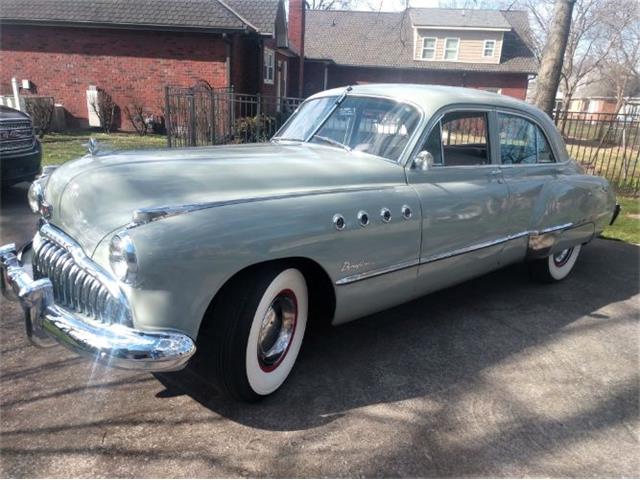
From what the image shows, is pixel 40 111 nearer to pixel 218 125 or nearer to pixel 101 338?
pixel 218 125

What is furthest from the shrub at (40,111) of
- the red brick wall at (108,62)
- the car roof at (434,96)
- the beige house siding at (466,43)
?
the beige house siding at (466,43)

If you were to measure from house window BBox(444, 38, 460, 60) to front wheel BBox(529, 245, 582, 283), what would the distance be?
2651 cm

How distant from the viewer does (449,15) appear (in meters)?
29.6

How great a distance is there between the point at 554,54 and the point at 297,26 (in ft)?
53.7

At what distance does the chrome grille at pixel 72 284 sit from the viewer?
94.7 inches

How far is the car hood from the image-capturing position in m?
2.58

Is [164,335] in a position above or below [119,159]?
below

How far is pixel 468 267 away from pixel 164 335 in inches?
95.4

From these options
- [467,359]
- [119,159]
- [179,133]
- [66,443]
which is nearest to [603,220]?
[467,359]

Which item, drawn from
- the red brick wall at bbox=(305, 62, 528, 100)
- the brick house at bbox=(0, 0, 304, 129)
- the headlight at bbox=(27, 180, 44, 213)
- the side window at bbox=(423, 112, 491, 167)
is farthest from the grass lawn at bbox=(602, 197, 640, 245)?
the red brick wall at bbox=(305, 62, 528, 100)

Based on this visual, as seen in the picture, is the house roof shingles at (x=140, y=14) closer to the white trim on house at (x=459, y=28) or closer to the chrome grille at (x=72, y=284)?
the chrome grille at (x=72, y=284)

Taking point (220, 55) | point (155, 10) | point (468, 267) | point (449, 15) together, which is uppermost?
point (449, 15)

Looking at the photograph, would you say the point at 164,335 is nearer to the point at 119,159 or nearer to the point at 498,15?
the point at 119,159

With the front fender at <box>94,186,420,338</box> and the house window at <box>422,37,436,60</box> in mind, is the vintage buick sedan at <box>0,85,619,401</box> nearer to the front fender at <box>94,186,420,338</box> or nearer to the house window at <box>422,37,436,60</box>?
the front fender at <box>94,186,420,338</box>
